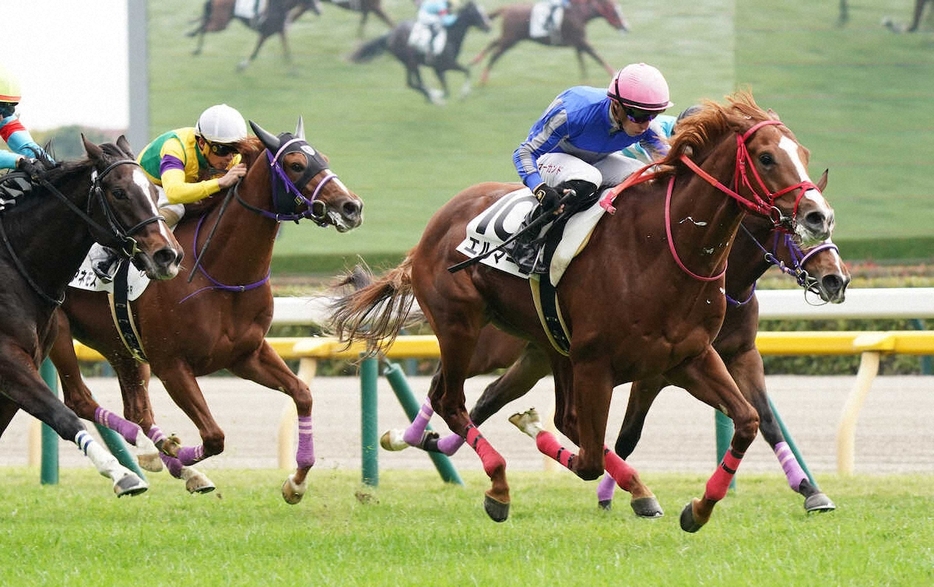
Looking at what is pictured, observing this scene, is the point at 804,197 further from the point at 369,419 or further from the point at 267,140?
the point at 369,419

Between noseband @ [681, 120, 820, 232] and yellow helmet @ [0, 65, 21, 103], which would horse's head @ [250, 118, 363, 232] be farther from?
noseband @ [681, 120, 820, 232]

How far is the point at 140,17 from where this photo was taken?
76.6 feet

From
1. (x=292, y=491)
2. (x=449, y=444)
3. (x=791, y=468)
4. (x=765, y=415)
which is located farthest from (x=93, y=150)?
(x=791, y=468)

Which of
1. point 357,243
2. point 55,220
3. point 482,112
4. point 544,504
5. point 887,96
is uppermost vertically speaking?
point 55,220

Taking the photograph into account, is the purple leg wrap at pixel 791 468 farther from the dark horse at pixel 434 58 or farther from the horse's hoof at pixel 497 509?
the dark horse at pixel 434 58

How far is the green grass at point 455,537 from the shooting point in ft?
15.9

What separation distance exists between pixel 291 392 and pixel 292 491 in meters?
0.50

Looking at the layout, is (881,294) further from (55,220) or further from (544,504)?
(55,220)

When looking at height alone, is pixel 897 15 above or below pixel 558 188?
below

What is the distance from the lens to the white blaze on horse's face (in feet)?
16.3

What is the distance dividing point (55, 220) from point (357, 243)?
659 inches

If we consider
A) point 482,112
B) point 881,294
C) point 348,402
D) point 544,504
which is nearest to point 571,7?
point 482,112

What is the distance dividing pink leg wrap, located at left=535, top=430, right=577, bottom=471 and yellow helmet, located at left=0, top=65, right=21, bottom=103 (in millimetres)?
2911

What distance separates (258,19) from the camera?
23.8m
